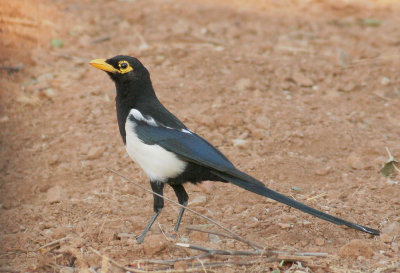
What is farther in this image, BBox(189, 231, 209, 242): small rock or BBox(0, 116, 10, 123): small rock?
BBox(0, 116, 10, 123): small rock

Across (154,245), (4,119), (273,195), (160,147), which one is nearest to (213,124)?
(160,147)

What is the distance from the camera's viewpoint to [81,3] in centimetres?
923

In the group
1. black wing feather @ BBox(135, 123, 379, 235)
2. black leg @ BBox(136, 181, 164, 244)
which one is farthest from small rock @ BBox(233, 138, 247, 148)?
black leg @ BBox(136, 181, 164, 244)

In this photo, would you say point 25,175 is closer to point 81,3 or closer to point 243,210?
point 243,210

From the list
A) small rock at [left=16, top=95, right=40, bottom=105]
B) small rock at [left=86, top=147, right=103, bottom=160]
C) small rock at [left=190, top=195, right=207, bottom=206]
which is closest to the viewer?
small rock at [left=190, top=195, right=207, bottom=206]

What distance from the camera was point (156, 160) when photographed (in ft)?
14.8

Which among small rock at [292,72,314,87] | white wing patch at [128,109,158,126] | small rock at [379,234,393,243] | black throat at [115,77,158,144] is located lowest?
small rock at [379,234,393,243]

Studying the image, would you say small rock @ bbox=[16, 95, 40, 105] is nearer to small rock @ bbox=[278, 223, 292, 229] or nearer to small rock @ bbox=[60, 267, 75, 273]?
small rock @ bbox=[60, 267, 75, 273]

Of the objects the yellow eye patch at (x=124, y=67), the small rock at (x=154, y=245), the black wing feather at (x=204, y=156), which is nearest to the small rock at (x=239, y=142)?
the black wing feather at (x=204, y=156)

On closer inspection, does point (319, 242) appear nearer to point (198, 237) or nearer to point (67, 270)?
point (198, 237)

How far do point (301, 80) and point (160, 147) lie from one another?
2.97 meters

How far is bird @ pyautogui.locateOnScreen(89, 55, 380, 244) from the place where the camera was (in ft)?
14.4

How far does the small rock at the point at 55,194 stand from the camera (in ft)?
17.3

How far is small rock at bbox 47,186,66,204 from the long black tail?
1.54 m
